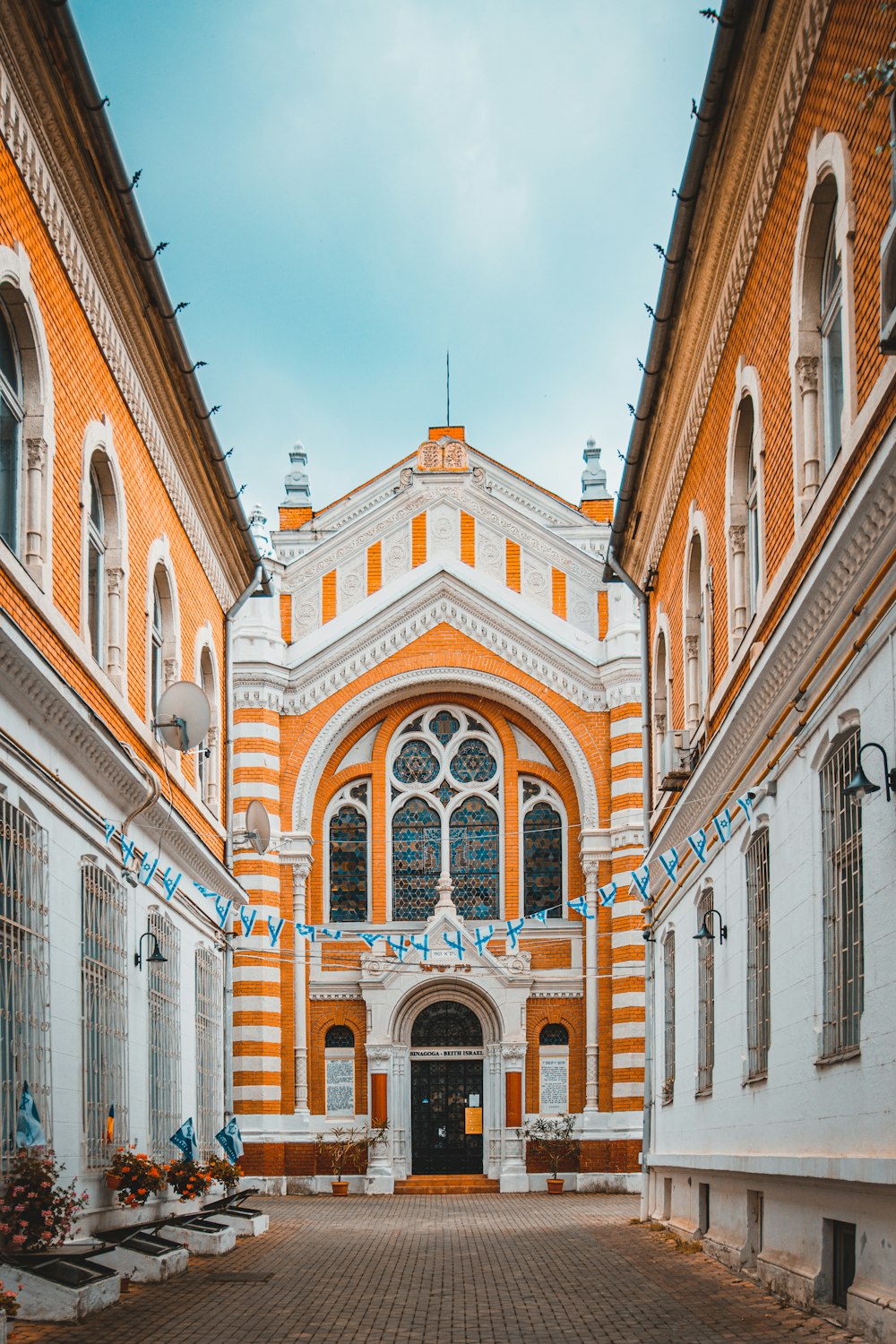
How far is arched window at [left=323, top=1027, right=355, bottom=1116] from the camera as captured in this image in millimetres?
33562

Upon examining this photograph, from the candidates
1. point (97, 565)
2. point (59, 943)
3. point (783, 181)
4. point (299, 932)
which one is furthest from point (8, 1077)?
point (299, 932)

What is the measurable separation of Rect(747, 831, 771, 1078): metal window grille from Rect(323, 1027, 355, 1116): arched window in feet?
66.6

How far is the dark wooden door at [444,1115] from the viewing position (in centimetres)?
3362

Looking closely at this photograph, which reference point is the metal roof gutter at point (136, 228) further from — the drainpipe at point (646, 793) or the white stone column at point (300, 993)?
the white stone column at point (300, 993)

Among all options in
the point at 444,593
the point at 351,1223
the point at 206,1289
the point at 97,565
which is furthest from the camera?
the point at 444,593

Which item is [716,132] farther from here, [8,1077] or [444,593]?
[444,593]

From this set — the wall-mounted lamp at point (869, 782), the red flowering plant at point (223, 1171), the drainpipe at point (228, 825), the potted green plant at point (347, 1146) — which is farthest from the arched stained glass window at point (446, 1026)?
the wall-mounted lamp at point (869, 782)

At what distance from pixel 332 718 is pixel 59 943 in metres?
20.8

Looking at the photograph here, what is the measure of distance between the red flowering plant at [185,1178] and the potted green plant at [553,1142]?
49.6 feet

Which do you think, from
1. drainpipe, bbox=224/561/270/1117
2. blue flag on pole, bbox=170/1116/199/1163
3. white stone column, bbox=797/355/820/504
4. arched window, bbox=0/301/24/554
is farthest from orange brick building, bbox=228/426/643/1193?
white stone column, bbox=797/355/820/504

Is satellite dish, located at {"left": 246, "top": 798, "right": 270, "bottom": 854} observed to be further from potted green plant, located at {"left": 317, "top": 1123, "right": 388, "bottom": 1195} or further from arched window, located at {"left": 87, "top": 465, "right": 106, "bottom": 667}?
potted green plant, located at {"left": 317, "top": 1123, "right": 388, "bottom": 1195}

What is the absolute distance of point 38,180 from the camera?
43.5 ft

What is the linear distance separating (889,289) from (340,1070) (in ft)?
90.7

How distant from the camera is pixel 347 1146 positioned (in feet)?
107
